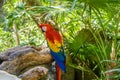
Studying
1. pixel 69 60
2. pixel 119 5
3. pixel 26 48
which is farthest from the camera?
pixel 69 60

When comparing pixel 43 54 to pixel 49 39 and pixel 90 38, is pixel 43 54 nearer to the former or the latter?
pixel 49 39

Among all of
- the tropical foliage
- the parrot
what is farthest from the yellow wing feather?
the tropical foliage

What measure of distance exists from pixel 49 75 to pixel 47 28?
1.14 ft

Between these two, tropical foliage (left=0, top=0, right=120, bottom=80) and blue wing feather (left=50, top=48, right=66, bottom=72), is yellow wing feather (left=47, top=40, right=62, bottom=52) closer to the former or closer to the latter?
blue wing feather (left=50, top=48, right=66, bottom=72)

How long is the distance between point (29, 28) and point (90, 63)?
2.95ft

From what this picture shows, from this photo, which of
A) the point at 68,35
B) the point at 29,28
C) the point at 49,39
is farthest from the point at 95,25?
the point at 29,28

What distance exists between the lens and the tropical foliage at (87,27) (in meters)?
1.35

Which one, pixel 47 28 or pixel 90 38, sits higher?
pixel 47 28

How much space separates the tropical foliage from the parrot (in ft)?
0.26

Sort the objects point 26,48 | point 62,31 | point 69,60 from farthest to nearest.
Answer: point 62,31 → point 69,60 → point 26,48

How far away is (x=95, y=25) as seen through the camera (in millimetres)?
1725

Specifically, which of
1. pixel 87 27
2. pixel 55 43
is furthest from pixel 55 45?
pixel 87 27

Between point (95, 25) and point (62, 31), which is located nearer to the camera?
point (95, 25)

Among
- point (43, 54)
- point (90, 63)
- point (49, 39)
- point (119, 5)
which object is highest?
point (119, 5)
